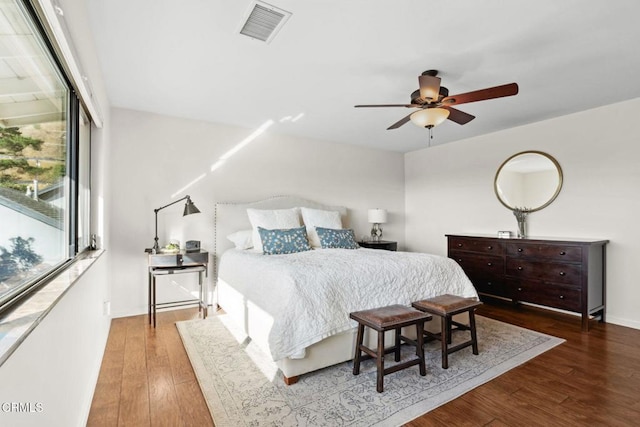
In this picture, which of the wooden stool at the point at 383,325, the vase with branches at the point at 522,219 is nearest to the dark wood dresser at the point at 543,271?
the vase with branches at the point at 522,219

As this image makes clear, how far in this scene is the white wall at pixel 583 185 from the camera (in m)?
3.47

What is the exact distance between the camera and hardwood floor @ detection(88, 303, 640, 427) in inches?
72.7

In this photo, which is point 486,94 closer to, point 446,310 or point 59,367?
point 446,310

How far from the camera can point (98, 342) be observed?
2451 mm

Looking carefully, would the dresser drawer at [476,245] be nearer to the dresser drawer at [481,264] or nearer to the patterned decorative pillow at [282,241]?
the dresser drawer at [481,264]

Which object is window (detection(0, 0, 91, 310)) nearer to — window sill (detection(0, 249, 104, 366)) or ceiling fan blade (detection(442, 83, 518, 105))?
window sill (detection(0, 249, 104, 366))

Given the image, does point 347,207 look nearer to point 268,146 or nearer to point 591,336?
point 268,146

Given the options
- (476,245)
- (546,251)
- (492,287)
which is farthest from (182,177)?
(546,251)

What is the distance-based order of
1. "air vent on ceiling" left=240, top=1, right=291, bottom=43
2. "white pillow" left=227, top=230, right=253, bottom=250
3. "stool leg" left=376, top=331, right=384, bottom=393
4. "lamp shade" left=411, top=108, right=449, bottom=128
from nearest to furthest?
"air vent on ceiling" left=240, top=1, right=291, bottom=43 → "stool leg" left=376, top=331, right=384, bottom=393 → "lamp shade" left=411, top=108, right=449, bottom=128 → "white pillow" left=227, top=230, right=253, bottom=250

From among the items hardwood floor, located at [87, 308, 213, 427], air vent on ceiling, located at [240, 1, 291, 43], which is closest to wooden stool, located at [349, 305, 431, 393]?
hardwood floor, located at [87, 308, 213, 427]

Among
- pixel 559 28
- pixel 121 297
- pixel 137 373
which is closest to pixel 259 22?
pixel 559 28

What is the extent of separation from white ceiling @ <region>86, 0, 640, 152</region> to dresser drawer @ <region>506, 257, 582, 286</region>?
1.75m

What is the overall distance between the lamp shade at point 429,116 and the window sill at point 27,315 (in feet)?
8.22

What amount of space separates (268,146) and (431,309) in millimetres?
3152
